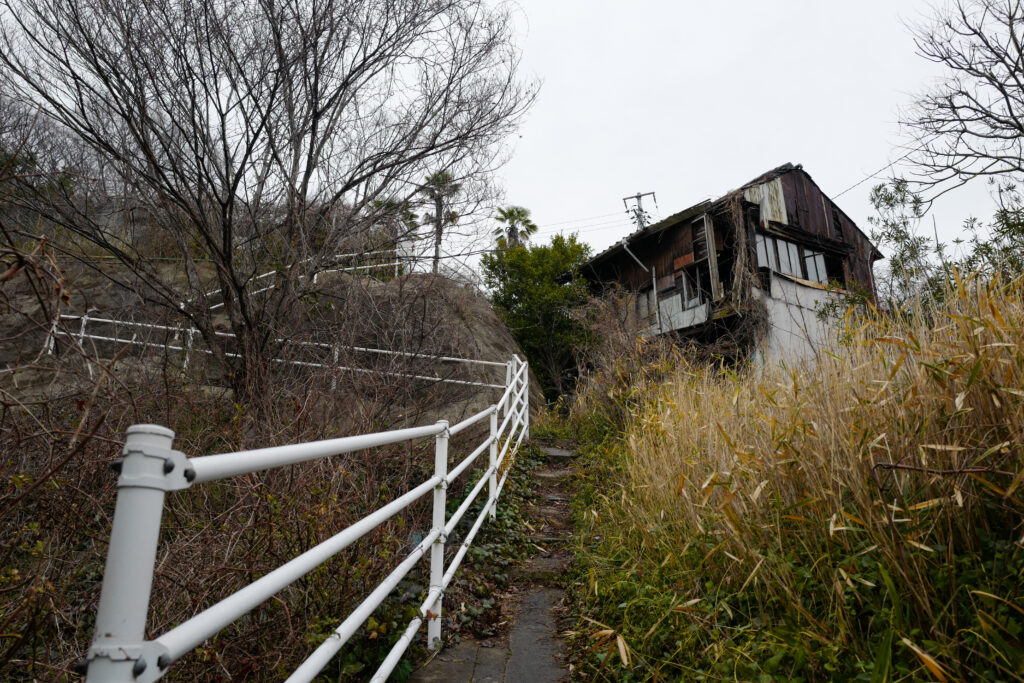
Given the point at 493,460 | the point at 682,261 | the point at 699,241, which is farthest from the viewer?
the point at 682,261

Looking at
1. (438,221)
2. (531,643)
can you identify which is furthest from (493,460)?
(438,221)

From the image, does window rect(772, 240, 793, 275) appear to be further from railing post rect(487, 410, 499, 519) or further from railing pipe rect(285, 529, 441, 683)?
railing pipe rect(285, 529, 441, 683)

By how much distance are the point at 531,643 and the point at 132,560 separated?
2.91 m

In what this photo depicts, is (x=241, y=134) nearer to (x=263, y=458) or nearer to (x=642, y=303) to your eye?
(x=263, y=458)

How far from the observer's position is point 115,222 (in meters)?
6.00

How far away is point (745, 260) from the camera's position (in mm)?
15492

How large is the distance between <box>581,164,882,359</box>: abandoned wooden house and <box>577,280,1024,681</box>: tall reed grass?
38.2ft

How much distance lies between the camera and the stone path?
117 inches

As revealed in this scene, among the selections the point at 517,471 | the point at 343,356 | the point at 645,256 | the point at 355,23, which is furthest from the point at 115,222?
the point at 645,256

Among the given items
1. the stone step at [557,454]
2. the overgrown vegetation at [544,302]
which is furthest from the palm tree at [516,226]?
the stone step at [557,454]

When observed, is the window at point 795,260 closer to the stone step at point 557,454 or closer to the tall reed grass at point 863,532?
the stone step at point 557,454

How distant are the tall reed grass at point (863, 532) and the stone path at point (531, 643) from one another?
10.4 inches

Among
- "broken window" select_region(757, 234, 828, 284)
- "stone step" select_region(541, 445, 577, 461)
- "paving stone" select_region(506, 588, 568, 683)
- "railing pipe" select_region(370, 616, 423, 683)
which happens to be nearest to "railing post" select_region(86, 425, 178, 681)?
"railing pipe" select_region(370, 616, 423, 683)

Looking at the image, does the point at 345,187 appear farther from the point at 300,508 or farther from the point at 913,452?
the point at 913,452
